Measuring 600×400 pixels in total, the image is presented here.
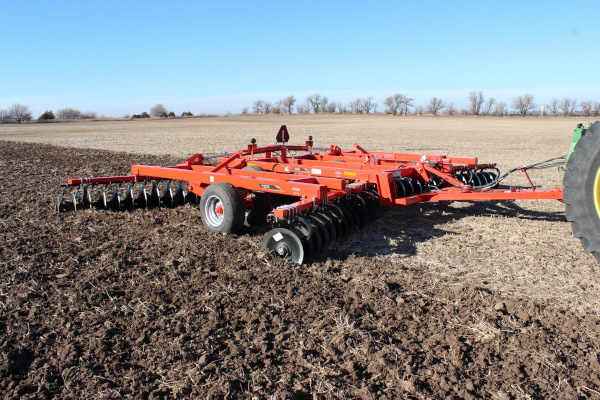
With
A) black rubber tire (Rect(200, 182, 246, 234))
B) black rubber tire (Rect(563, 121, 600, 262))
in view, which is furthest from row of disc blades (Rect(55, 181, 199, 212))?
black rubber tire (Rect(563, 121, 600, 262))

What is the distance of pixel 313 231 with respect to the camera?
4.82 metres

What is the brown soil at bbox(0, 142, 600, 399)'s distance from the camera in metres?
2.71

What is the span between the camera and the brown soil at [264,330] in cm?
271

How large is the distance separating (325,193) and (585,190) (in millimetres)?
2418

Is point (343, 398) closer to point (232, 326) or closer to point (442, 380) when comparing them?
point (442, 380)

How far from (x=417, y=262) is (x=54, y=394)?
10.9 feet

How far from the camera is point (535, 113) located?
86.8 metres

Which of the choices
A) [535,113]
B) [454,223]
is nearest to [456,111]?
[535,113]

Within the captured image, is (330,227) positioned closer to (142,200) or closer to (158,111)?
(142,200)

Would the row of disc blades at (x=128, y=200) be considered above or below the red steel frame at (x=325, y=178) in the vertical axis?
below

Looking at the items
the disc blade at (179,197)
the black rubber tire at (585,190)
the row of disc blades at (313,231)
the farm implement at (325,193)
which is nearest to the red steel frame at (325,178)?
the farm implement at (325,193)

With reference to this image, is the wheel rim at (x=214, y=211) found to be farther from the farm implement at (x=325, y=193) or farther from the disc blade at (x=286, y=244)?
the disc blade at (x=286, y=244)

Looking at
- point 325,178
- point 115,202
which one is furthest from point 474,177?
point 115,202

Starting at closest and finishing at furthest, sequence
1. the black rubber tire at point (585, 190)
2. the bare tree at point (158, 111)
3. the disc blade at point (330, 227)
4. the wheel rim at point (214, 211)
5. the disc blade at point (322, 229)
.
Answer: the black rubber tire at point (585, 190) → the disc blade at point (322, 229) → the disc blade at point (330, 227) → the wheel rim at point (214, 211) → the bare tree at point (158, 111)
